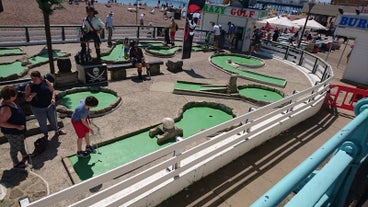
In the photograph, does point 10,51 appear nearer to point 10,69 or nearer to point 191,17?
point 10,69

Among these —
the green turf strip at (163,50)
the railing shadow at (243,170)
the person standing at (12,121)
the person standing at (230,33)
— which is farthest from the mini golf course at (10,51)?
the person standing at (230,33)

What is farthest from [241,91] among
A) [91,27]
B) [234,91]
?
[91,27]

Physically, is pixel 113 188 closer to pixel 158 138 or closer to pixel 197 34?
pixel 158 138

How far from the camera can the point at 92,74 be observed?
10.7 meters

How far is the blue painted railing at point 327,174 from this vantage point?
1.34 meters

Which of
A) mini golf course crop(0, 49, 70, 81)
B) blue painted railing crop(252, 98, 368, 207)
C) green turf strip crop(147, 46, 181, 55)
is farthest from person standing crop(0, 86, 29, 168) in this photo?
green turf strip crop(147, 46, 181, 55)

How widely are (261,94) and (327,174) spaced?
10.5 m

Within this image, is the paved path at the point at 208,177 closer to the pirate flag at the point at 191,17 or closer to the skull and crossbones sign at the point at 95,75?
the skull and crossbones sign at the point at 95,75

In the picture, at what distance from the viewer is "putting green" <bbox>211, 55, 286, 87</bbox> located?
1369 cm

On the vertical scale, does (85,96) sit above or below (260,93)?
below

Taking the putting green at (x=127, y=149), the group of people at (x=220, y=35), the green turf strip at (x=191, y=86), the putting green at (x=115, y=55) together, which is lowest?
the putting green at (x=127, y=149)

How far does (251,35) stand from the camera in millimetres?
21844

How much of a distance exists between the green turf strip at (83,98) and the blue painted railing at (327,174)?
776 cm

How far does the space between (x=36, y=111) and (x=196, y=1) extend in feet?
34.3
